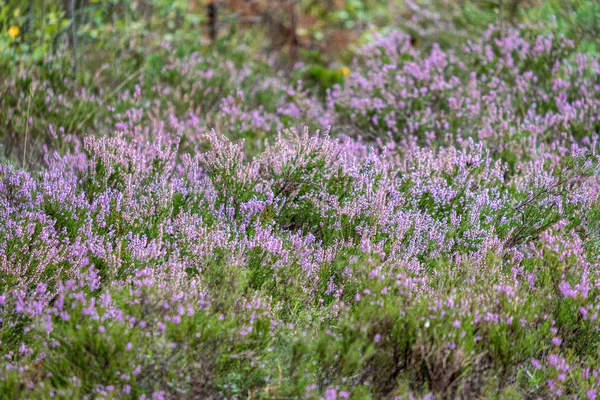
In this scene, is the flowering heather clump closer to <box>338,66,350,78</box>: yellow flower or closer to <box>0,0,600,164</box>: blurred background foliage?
<box>0,0,600,164</box>: blurred background foliage

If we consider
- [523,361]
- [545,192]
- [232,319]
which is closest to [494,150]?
[545,192]

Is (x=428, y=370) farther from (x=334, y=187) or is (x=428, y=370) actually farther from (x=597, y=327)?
(x=334, y=187)

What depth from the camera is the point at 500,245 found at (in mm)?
3381

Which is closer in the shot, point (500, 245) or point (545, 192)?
point (500, 245)

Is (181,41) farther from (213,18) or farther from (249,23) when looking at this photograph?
(249,23)

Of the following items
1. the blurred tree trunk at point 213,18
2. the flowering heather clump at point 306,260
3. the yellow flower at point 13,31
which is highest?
the yellow flower at point 13,31

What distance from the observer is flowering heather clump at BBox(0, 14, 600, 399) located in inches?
98.7

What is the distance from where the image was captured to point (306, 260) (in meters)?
3.29

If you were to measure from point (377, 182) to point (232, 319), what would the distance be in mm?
1769

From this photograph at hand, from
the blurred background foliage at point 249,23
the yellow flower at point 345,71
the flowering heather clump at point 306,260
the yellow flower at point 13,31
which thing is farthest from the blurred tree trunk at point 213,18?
the flowering heather clump at point 306,260

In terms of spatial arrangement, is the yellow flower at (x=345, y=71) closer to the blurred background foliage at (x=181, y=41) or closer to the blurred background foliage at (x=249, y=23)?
the blurred background foliage at (x=181, y=41)

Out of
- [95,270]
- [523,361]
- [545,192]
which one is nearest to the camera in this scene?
[523,361]

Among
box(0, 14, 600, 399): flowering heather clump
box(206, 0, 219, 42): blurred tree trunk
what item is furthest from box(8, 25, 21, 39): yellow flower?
box(206, 0, 219, 42): blurred tree trunk

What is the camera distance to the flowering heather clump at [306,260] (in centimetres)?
251
